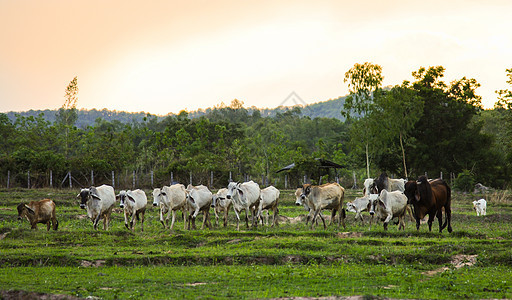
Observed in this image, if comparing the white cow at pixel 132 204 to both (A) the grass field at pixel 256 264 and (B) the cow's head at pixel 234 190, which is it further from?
(B) the cow's head at pixel 234 190

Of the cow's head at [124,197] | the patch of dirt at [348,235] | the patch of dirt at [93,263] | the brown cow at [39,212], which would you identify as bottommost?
the patch of dirt at [93,263]

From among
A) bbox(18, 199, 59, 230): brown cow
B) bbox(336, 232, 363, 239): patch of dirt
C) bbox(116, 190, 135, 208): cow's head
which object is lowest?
bbox(336, 232, 363, 239): patch of dirt

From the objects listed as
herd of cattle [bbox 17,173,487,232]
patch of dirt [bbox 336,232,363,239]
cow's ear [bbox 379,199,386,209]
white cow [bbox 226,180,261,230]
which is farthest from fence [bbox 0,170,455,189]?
patch of dirt [bbox 336,232,363,239]

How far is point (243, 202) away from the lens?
24.1 m

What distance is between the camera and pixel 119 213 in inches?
1248

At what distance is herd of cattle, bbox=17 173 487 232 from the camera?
69.3 feet

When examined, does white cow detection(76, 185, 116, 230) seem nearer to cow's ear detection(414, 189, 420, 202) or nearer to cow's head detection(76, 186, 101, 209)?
cow's head detection(76, 186, 101, 209)

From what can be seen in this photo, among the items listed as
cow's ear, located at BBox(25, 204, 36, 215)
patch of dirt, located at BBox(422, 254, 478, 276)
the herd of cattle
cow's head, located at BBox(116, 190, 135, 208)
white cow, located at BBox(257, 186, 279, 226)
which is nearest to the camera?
patch of dirt, located at BBox(422, 254, 478, 276)

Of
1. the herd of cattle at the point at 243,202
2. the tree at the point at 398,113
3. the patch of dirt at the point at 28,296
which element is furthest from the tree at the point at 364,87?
the patch of dirt at the point at 28,296

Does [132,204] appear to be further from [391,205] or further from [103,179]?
[103,179]

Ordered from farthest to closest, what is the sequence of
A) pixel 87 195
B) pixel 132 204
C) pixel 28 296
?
pixel 132 204 < pixel 87 195 < pixel 28 296

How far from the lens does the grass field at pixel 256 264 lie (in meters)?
11.1

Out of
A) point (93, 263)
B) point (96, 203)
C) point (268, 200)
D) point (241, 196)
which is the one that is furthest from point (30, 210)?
point (268, 200)

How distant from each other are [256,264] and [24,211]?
13580 mm
